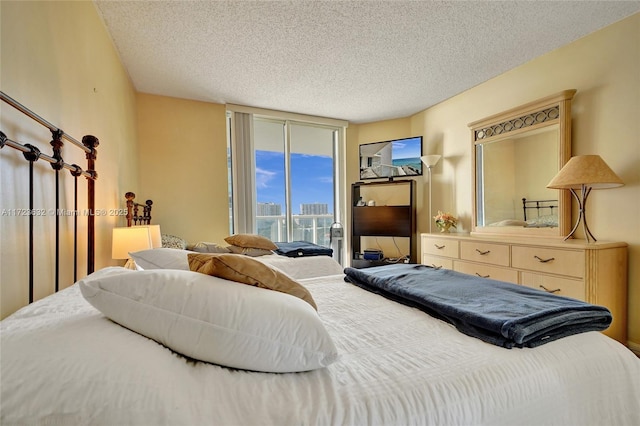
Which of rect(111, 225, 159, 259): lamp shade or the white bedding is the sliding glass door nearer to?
rect(111, 225, 159, 259): lamp shade

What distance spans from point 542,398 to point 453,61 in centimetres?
290

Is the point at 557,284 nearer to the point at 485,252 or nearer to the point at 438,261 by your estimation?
the point at 485,252

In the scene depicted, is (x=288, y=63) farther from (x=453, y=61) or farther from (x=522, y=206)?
(x=522, y=206)

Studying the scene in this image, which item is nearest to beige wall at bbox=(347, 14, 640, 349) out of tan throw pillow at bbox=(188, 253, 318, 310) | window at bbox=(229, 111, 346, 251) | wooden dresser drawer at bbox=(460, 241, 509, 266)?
wooden dresser drawer at bbox=(460, 241, 509, 266)

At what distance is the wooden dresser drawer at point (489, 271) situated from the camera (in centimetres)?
258

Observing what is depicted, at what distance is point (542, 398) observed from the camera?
2.62ft

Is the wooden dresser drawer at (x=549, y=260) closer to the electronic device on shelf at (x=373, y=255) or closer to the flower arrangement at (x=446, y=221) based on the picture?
the flower arrangement at (x=446, y=221)

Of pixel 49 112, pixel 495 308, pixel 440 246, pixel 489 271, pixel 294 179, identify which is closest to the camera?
pixel 495 308

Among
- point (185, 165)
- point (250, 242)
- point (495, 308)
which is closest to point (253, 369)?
point (495, 308)

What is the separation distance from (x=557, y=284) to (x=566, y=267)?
6.1 inches

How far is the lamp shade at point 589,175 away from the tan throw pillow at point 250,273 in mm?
2350

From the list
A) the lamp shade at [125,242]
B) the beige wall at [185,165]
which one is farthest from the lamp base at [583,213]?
the beige wall at [185,165]

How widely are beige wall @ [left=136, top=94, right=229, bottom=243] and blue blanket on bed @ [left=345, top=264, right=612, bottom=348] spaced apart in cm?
275

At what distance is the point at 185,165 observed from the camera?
360cm
